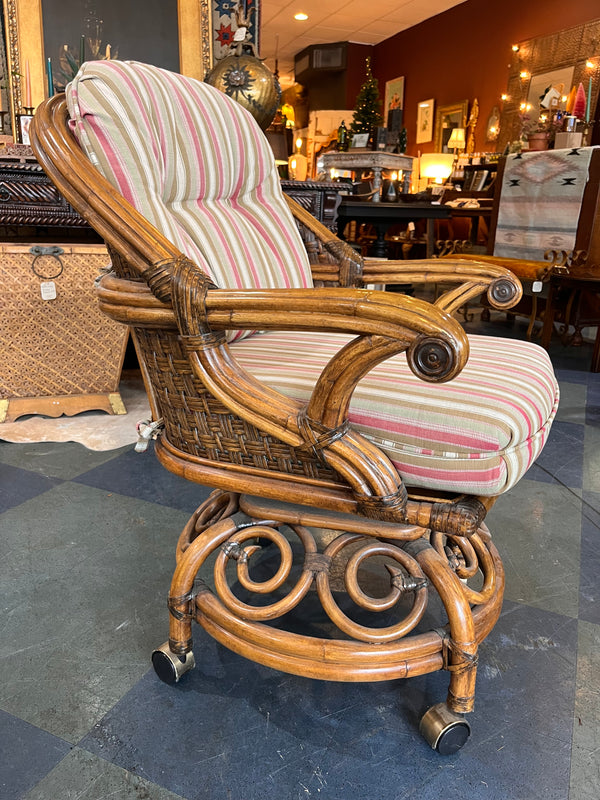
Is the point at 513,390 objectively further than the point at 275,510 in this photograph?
No

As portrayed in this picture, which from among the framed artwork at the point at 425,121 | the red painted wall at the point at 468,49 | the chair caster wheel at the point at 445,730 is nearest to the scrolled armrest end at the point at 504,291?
the chair caster wheel at the point at 445,730

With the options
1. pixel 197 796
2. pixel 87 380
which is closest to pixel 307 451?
pixel 197 796

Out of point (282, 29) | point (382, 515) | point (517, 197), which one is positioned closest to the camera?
point (382, 515)

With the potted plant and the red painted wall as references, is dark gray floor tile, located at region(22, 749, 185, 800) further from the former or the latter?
the red painted wall

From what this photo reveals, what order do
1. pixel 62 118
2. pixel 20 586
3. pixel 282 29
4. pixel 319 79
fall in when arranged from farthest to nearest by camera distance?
pixel 319 79 → pixel 282 29 → pixel 20 586 → pixel 62 118

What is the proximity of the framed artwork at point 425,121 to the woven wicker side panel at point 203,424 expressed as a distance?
23.3ft

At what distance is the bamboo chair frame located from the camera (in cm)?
68

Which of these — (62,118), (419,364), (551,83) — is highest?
(551,83)

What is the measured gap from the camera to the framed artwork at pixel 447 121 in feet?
20.6

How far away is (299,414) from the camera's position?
743 mm

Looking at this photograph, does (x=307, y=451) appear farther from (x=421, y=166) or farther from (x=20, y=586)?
(x=421, y=166)

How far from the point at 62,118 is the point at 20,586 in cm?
→ 89

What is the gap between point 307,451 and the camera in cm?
76

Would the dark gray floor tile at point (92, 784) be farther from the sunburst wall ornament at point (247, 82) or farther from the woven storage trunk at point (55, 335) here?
the sunburst wall ornament at point (247, 82)
